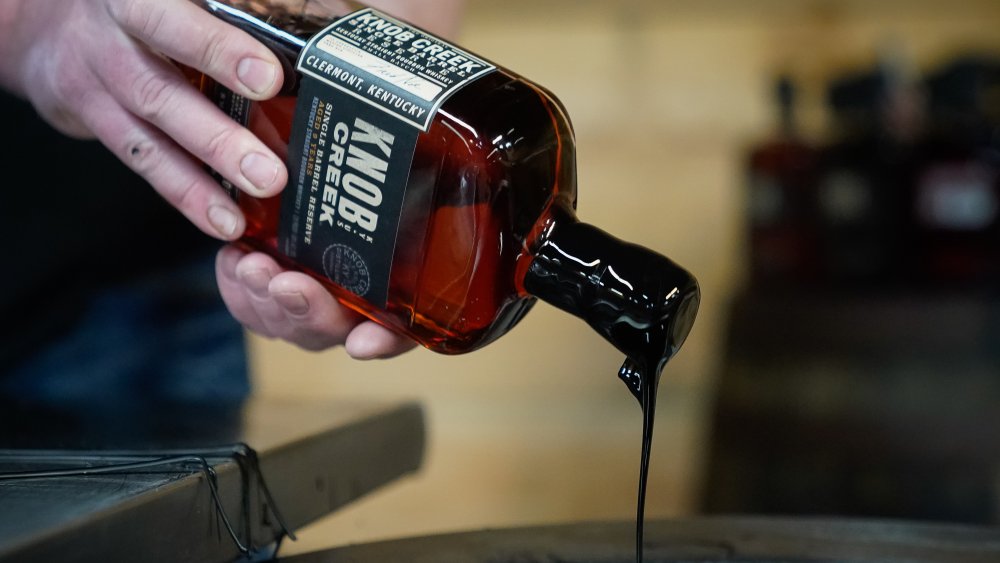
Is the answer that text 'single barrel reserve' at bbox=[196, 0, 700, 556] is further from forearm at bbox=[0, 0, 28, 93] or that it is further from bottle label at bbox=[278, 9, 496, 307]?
forearm at bbox=[0, 0, 28, 93]

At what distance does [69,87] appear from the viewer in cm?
67

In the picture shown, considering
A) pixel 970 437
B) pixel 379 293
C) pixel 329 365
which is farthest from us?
pixel 329 365

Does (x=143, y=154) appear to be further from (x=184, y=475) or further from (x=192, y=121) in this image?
(x=184, y=475)

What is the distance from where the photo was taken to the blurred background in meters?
1.35

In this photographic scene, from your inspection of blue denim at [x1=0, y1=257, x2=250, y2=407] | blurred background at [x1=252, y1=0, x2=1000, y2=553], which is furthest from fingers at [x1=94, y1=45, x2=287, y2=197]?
blurred background at [x1=252, y1=0, x2=1000, y2=553]

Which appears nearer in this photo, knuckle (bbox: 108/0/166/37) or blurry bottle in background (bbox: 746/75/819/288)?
knuckle (bbox: 108/0/166/37)

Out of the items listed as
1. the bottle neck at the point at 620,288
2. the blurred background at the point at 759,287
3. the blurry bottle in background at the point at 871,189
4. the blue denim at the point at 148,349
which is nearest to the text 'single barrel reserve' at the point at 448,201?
the bottle neck at the point at 620,288

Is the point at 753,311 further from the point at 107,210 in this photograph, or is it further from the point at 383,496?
the point at 107,210

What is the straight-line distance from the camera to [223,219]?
65 cm

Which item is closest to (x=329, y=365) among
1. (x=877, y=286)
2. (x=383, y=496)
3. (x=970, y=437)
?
(x=383, y=496)

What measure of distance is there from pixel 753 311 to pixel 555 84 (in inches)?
23.2

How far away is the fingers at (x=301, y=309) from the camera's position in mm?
633

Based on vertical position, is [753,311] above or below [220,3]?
below

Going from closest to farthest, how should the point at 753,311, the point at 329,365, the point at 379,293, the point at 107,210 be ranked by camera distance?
the point at 379,293, the point at 107,210, the point at 753,311, the point at 329,365
